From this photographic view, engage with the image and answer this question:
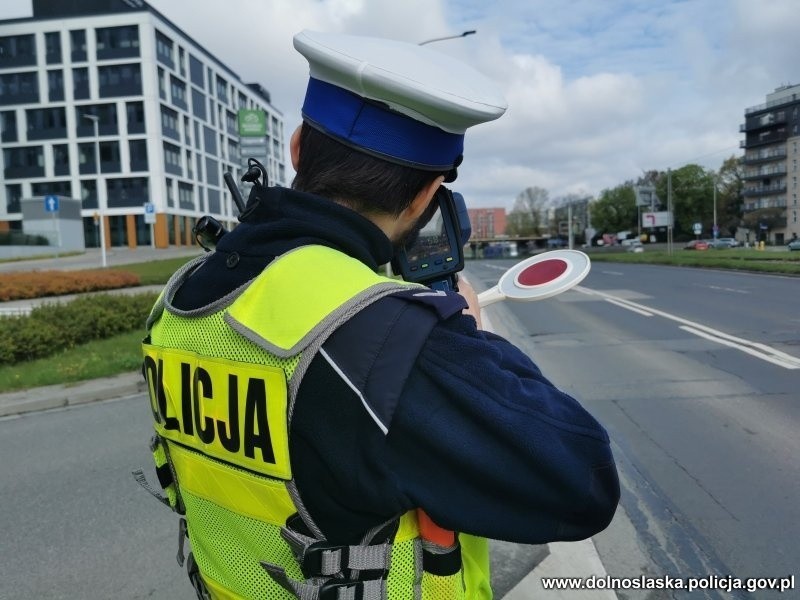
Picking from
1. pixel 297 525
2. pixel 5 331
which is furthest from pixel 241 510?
pixel 5 331

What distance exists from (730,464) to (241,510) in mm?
4124

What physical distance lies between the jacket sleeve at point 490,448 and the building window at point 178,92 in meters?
61.5

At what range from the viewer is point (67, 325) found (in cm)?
945

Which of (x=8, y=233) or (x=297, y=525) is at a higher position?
(x=8, y=233)

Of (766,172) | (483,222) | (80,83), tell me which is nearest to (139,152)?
(80,83)

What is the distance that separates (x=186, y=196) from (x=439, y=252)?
203 ft

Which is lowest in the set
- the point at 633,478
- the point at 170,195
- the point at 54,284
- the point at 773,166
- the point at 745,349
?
the point at 633,478

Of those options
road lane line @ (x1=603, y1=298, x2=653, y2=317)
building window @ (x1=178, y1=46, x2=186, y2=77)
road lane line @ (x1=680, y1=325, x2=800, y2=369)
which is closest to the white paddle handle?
road lane line @ (x1=680, y1=325, x2=800, y2=369)

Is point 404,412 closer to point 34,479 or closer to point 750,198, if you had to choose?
point 34,479

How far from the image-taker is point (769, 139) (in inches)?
3735

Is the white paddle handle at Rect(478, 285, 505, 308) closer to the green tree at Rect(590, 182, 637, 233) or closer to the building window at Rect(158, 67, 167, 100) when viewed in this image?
the building window at Rect(158, 67, 167, 100)

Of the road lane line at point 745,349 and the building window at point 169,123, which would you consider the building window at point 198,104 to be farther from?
the road lane line at point 745,349

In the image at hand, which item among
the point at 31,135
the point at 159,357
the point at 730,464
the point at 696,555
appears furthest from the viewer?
the point at 31,135

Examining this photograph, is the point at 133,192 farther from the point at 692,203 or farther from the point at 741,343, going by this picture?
the point at 692,203
